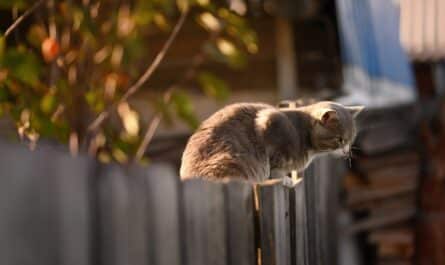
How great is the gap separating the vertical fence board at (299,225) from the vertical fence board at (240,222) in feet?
0.57

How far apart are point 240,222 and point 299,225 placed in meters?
0.25

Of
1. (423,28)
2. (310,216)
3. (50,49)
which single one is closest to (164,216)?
(310,216)

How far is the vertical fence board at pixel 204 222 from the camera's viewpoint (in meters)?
1.14

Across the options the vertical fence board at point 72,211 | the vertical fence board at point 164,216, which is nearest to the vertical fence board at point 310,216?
the vertical fence board at point 164,216

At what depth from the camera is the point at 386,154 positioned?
4531 mm

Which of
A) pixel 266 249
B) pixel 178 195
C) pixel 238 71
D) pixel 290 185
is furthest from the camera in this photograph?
pixel 238 71

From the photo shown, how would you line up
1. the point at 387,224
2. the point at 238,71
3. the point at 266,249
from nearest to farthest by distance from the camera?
the point at 266,249, the point at 387,224, the point at 238,71

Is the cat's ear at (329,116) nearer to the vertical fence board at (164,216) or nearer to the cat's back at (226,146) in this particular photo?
the cat's back at (226,146)

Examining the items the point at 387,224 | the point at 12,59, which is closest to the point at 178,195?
the point at 12,59

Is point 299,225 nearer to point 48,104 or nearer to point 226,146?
point 226,146

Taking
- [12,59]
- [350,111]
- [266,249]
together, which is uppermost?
[12,59]

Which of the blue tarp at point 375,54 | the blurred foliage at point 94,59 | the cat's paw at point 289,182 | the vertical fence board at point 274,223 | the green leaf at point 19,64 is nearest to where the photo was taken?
the vertical fence board at point 274,223

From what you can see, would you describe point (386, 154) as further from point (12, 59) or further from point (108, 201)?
point (108, 201)

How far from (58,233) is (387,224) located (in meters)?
3.70
